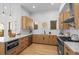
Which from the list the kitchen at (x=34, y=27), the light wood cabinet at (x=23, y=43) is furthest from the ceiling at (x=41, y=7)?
the light wood cabinet at (x=23, y=43)

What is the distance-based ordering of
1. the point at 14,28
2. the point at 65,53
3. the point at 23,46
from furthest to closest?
the point at 23,46 < the point at 14,28 < the point at 65,53

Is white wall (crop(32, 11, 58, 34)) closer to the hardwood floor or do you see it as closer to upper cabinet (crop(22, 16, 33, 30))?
upper cabinet (crop(22, 16, 33, 30))

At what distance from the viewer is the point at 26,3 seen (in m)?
2.18

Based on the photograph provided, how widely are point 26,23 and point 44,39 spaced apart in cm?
53

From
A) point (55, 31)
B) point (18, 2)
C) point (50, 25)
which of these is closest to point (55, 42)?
point (55, 31)

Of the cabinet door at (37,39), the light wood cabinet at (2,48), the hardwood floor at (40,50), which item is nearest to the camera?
the light wood cabinet at (2,48)

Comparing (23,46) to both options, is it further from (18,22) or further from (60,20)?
(60,20)

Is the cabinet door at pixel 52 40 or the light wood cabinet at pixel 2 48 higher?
the cabinet door at pixel 52 40

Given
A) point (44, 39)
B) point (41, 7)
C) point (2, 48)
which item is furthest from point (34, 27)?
point (2, 48)

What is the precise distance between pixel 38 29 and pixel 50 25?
27cm

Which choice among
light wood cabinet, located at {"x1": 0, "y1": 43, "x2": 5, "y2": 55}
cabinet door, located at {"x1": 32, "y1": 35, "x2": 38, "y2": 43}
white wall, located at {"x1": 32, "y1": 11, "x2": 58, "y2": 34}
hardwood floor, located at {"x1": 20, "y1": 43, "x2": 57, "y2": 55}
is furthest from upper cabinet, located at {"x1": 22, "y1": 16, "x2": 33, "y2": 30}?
light wood cabinet, located at {"x1": 0, "y1": 43, "x2": 5, "y2": 55}

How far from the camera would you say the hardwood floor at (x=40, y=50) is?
2.21m

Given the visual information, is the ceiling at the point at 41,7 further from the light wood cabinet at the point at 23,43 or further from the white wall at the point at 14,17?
the light wood cabinet at the point at 23,43

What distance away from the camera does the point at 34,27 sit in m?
2.30
